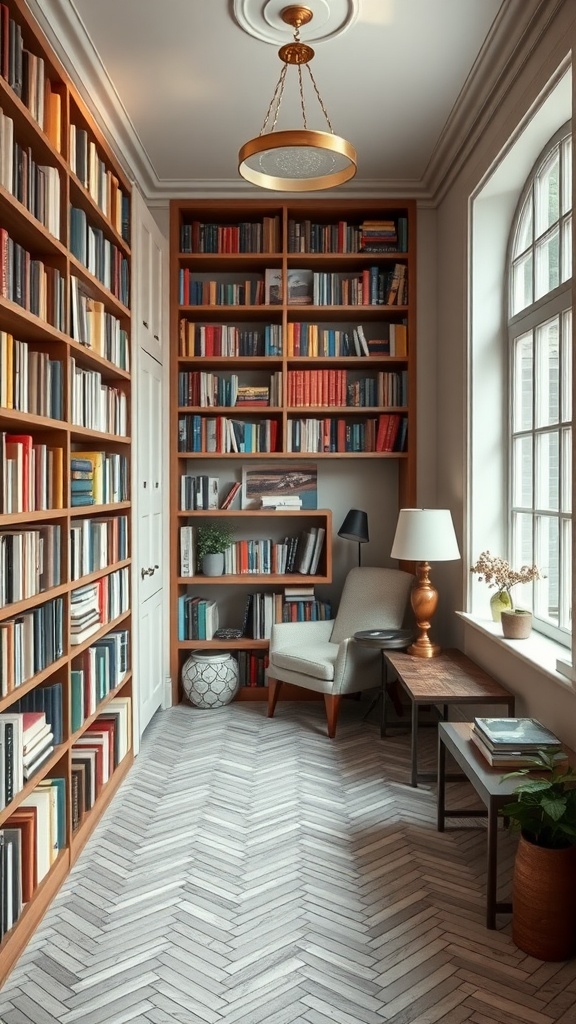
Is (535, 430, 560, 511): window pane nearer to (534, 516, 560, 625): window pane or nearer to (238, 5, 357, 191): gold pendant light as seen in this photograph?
(534, 516, 560, 625): window pane

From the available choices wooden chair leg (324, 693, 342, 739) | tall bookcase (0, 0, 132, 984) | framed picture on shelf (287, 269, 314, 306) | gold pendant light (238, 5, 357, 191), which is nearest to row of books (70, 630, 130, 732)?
tall bookcase (0, 0, 132, 984)

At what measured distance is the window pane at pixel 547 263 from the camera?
3105mm

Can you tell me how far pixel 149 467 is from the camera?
407 cm

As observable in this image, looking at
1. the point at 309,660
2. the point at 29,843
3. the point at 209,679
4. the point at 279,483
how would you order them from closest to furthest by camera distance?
the point at 29,843 → the point at 309,660 → the point at 209,679 → the point at 279,483

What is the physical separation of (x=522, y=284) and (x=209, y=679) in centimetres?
278

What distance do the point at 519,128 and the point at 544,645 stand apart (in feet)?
6.87

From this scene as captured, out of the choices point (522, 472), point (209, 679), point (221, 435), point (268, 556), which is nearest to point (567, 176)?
point (522, 472)

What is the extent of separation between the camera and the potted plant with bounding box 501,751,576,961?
2.06 meters

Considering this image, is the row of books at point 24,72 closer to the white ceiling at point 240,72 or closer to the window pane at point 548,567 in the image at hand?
the white ceiling at point 240,72

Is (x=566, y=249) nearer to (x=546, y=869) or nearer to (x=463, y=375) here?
(x=463, y=375)

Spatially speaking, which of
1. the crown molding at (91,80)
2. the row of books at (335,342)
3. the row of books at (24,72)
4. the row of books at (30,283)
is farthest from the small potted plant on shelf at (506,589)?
the crown molding at (91,80)

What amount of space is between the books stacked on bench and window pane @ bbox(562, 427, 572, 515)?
2.94 ft

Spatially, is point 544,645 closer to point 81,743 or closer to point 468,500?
point 468,500

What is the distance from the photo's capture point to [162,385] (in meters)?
4.44
